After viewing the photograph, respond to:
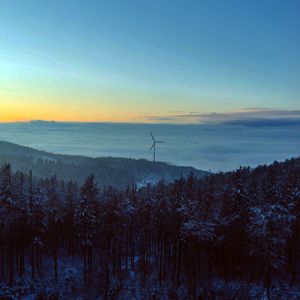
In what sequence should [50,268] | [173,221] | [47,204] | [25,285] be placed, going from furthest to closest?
[47,204], [50,268], [173,221], [25,285]

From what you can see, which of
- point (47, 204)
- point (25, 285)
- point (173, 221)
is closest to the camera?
point (25, 285)

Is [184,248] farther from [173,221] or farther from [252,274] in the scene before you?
[252,274]

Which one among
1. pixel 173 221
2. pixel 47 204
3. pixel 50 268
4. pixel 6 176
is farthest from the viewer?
pixel 47 204

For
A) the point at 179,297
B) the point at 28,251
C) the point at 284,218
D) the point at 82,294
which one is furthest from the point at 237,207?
the point at 28,251

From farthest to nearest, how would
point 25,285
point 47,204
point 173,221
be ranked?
point 47,204 → point 173,221 → point 25,285

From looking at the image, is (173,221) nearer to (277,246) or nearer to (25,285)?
(277,246)

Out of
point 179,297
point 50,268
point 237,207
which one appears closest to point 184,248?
point 179,297

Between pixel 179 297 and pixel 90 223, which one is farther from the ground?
pixel 90 223

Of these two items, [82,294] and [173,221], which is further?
[173,221]

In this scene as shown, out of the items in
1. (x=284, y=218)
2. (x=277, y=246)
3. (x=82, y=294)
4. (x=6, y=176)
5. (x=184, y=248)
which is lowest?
(x=82, y=294)
